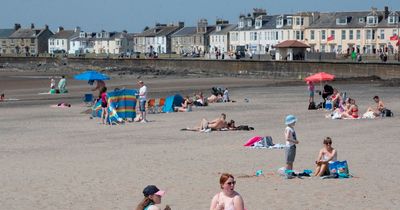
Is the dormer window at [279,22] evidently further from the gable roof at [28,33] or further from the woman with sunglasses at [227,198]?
the woman with sunglasses at [227,198]

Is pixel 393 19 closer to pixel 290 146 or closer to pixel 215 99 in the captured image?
pixel 215 99

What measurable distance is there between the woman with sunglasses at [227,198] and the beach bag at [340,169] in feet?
17.8

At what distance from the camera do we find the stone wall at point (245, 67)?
53.9 m

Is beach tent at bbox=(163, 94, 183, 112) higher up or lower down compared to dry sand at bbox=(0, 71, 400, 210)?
higher up

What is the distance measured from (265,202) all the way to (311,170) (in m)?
2.83

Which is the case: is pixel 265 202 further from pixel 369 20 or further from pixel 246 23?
pixel 246 23

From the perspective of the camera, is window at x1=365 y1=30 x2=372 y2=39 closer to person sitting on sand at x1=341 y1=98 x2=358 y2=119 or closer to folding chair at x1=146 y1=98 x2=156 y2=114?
folding chair at x1=146 y1=98 x2=156 y2=114

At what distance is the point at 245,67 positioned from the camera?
66625 millimetres

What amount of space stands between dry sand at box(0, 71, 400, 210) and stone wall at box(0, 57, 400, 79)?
1062 inches

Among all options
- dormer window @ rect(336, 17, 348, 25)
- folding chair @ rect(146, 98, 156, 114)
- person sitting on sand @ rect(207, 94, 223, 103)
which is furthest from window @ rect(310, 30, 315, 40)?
folding chair @ rect(146, 98, 156, 114)

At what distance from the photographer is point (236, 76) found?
211 ft

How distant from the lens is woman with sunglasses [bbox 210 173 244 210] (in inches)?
336

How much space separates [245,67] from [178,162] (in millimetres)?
51133

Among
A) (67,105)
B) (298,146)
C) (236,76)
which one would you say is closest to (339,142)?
(298,146)
